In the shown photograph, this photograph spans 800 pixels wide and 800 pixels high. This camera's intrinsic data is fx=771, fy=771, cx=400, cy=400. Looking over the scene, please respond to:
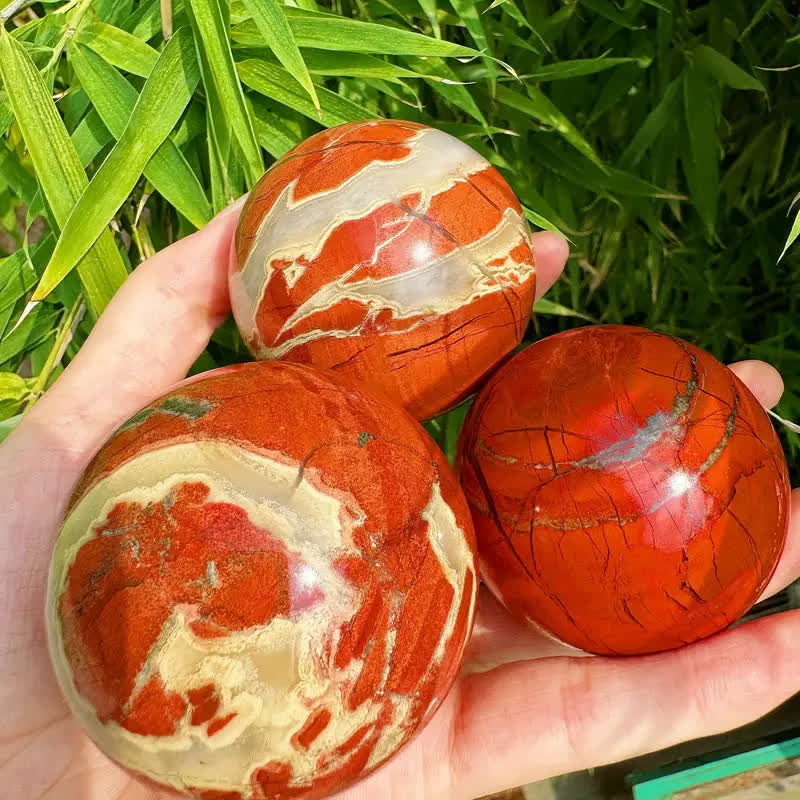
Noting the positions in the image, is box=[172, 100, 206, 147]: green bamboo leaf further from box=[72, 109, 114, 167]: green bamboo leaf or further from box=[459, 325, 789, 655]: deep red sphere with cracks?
box=[459, 325, 789, 655]: deep red sphere with cracks

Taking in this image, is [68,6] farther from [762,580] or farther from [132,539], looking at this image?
[762,580]

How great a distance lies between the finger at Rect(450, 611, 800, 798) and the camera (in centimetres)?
76

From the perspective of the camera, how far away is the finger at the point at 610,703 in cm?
76

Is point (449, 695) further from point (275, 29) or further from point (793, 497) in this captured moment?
point (275, 29)

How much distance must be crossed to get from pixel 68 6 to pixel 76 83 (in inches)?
3.7

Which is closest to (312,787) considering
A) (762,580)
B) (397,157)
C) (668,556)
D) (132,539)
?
(132,539)

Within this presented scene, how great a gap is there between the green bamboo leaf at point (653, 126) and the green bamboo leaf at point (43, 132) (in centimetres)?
79

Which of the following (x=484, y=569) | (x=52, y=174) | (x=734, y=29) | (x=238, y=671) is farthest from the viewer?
(x=734, y=29)

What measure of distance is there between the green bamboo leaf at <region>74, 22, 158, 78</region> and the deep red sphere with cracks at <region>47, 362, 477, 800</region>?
0.52m

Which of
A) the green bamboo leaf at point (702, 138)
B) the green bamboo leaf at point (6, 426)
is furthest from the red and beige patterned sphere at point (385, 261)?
the green bamboo leaf at point (702, 138)

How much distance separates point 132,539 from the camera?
557 mm

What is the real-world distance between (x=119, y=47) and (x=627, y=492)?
0.78 metres

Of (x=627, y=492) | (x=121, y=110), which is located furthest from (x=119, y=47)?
(x=627, y=492)

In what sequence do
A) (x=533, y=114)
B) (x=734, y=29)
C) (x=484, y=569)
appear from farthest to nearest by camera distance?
(x=734, y=29)
(x=533, y=114)
(x=484, y=569)
